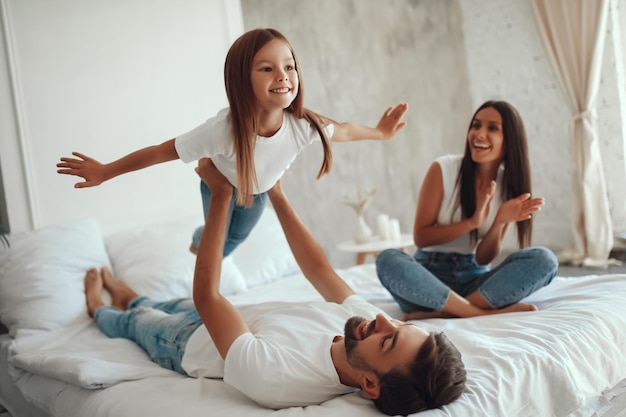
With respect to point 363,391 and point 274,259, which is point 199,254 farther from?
point 274,259

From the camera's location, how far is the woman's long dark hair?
2.45 meters

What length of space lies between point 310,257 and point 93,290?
108 cm

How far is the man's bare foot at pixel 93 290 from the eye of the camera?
8.85 ft

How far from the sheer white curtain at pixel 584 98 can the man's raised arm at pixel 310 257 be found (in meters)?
2.57

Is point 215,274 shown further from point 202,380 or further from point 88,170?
point 88,170

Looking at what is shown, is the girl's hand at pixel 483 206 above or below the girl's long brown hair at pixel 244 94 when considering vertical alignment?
below

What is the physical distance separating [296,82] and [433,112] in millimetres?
3201

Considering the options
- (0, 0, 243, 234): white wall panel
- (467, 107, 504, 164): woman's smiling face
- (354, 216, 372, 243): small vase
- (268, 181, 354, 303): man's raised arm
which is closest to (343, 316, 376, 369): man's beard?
(268, 181, 354, 303): man's raised arm

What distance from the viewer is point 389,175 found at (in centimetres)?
480

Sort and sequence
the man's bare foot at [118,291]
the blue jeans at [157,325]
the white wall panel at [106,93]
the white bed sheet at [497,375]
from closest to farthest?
the white bed sheet at [497,375]
the blue jeans at [157,325]
the man's bare foot at [118,291]
the white wall panel at [106,93]

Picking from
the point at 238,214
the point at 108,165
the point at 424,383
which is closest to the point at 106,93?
the point at 238,214

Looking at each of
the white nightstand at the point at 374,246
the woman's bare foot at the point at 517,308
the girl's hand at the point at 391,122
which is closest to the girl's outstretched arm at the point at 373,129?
the girl's hand at the point at 391,122

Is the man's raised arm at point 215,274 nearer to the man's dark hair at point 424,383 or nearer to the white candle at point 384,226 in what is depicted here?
the man's dark hair at point 424,383

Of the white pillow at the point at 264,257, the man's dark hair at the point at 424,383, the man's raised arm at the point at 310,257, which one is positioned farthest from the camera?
the white pillow at the point at 264,257
